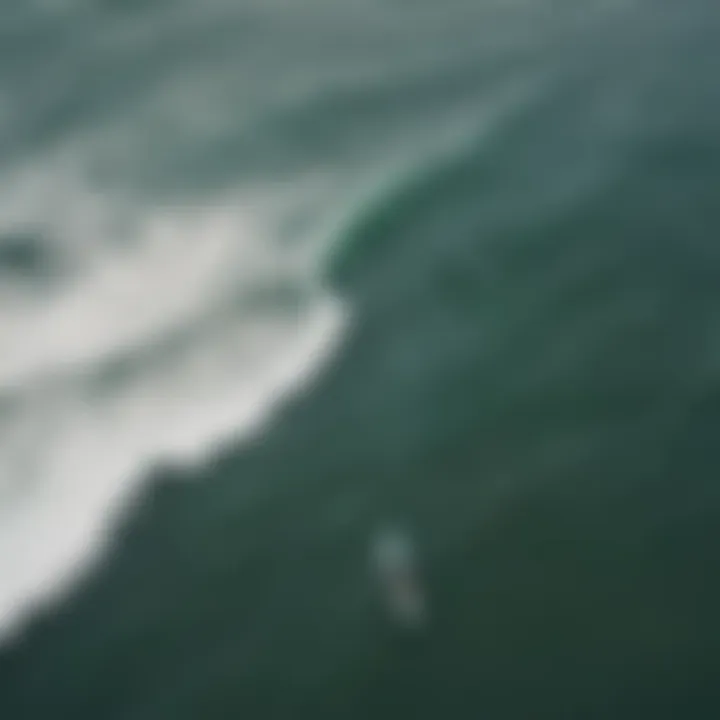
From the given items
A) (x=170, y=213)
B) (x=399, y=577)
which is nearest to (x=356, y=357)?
(x=399, y=577)

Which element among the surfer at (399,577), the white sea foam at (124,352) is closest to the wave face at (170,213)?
the white sea foam at (124,352)

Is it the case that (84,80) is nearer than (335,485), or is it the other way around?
(335,485)

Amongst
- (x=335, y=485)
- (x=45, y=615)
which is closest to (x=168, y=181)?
(x=335, y=485)

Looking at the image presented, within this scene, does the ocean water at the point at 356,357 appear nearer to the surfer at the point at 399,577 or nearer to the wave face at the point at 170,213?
the wave face at the point at 170,213

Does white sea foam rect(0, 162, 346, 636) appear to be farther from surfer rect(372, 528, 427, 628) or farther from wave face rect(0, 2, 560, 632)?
surfer rect(372, 528, 427, 628)

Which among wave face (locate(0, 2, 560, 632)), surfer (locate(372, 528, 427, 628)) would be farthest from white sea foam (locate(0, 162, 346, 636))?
surfer (locate(372, 528, 427, 628))

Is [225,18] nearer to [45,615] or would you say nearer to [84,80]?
[84,80]
